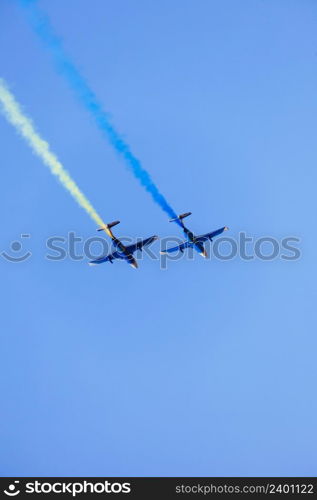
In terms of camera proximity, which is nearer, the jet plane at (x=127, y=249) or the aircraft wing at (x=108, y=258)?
the jet plane at (x=127, y=249)

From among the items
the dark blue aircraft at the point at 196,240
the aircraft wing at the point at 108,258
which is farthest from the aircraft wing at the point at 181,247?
the aircraft wing at the point at 108,258

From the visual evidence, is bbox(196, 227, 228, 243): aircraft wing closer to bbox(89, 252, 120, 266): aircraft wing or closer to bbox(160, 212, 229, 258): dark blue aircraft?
bbox(160, 212, 229, 258): dark blue aircraft

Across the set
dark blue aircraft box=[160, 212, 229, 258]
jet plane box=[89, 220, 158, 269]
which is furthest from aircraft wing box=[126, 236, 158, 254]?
dark blue aircraft box=[160, 212, 229, 258]

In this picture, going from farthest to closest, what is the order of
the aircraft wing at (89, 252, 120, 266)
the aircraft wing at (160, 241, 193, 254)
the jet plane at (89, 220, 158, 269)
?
the aircraft wing at (160, 241, 193, 254), the aircraft wing at (89, 252, 120, 266), the jet plane at (89, 220, 158, 269)

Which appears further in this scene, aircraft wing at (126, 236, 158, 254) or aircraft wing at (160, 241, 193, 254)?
aircraft wing at (160, 241, 193, 254)

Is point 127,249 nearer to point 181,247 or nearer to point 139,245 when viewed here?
point 139,245

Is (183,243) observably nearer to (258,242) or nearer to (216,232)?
(216,232)

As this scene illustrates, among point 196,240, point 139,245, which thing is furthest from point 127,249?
point 196,240

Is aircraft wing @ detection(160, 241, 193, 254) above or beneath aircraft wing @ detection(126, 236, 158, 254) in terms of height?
above

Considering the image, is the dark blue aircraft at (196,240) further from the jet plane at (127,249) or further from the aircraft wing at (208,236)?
the jet plane at (127,249)
